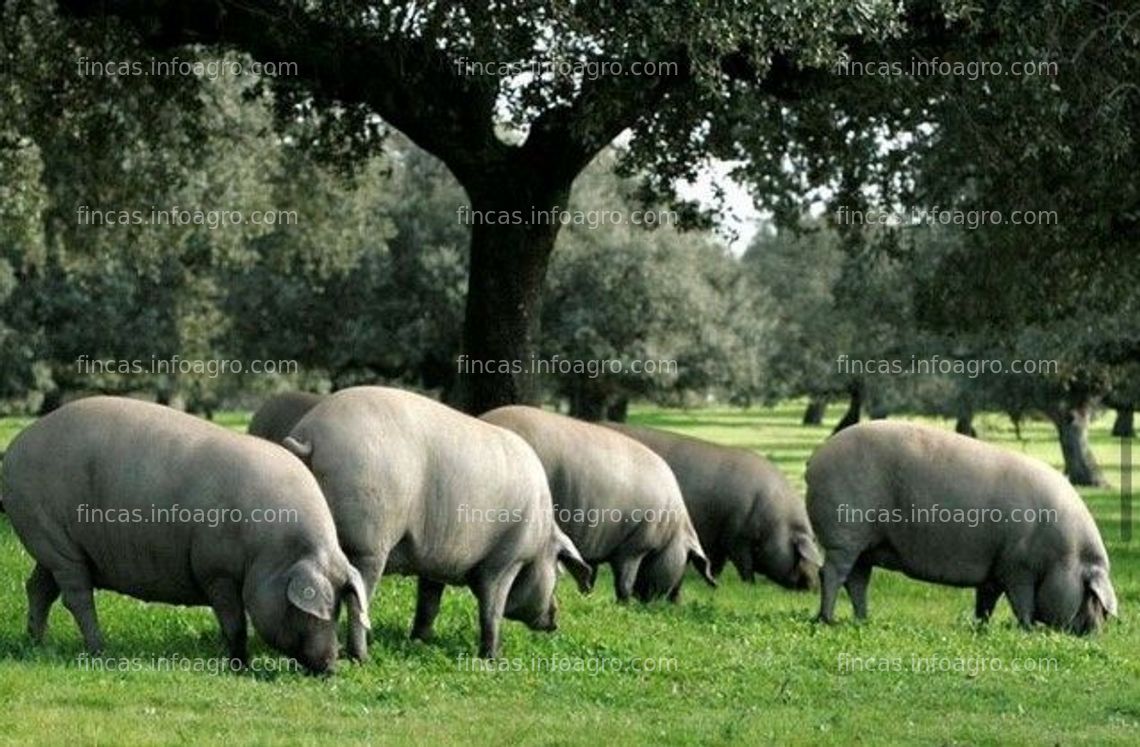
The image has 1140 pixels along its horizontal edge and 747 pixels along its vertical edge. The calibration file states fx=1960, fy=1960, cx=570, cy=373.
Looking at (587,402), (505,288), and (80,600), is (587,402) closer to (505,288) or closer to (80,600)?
(505,288)

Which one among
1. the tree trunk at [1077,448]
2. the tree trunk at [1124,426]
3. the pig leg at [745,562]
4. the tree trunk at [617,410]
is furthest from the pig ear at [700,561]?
the tree trunk at [1124,426]

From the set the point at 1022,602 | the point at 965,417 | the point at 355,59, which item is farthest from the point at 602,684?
the point at 965,417

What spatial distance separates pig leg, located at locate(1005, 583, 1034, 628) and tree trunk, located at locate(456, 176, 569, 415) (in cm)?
771

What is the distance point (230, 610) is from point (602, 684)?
2.78 m

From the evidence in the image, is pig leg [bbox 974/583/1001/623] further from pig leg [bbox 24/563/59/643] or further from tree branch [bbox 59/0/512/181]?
pig leg [bbox 24/563/59/643]

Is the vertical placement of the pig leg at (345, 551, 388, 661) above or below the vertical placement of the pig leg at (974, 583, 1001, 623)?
above

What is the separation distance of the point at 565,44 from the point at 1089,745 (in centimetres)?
1180

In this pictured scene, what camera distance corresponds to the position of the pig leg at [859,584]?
66.6 feet

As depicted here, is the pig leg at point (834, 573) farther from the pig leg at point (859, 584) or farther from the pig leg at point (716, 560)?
the pig leg at point (716, 560)

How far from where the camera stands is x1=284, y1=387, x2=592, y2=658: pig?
48.9ft

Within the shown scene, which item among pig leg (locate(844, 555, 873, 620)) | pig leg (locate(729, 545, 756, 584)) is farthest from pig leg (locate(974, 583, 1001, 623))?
pig leg (locate(729, 545, 756, 584))

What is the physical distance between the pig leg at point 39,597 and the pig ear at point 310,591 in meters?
2.06

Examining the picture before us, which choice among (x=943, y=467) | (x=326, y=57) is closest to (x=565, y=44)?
(x=326, y=57)

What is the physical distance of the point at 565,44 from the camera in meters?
21.9
